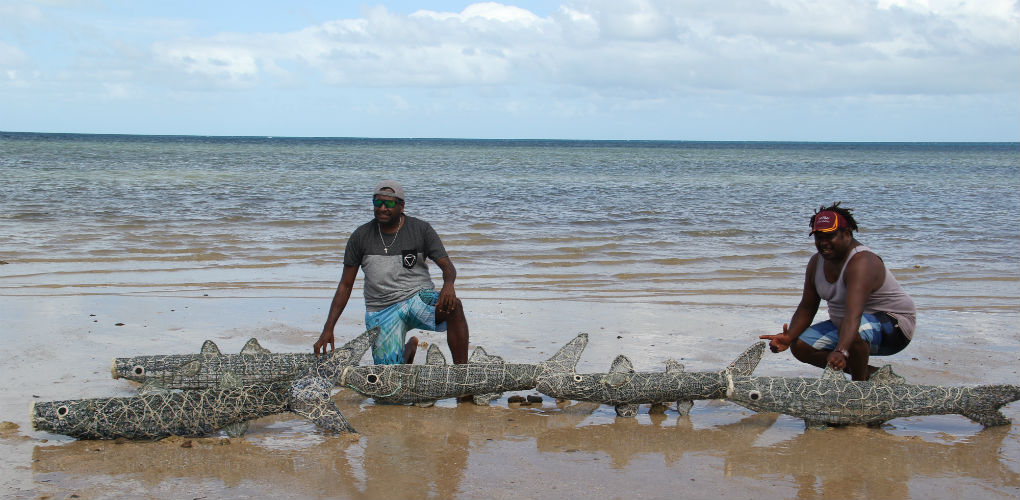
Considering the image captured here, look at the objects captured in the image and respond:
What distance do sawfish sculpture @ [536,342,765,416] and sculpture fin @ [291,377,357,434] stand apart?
110cm

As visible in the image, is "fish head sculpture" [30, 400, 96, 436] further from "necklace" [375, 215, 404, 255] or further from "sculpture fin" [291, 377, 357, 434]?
"necklace" [375, 215, 404, 255]

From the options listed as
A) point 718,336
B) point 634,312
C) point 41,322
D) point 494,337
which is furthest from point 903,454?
point 41,322

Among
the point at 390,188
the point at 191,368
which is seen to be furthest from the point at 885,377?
the point at 191,368

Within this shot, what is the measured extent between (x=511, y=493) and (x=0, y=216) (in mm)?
15299

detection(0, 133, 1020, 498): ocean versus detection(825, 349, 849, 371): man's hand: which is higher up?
detection(825, 349, 849, 371): man's hand

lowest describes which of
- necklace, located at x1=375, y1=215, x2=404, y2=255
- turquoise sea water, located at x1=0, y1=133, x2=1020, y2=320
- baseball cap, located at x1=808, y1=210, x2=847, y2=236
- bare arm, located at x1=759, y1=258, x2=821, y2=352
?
turquoise sea water, located at x1=0, y1=133, x2=1020, y2=320

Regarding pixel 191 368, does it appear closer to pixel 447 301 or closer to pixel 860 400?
pixel 447 301

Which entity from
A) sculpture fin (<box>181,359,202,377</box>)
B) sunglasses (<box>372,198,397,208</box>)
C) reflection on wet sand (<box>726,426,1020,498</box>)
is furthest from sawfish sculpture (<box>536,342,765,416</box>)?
sculpture fin (<box>181,359,202,377</box>)

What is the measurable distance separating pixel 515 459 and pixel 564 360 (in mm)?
1026

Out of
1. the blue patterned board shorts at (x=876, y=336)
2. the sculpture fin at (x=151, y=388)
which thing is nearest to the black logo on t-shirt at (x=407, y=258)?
the sculpture fin at (x=151, y=388)

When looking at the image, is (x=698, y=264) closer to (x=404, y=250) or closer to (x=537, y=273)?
(x=537, y=273)

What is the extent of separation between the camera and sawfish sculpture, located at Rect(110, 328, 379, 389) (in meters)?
5.22

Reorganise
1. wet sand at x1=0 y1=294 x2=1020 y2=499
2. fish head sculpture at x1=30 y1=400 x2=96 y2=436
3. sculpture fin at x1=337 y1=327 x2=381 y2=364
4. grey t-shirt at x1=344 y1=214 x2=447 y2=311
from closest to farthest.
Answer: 1. wet sand at x1=0 y1=294 x2=1020 y2=499
2. fish head sculpture at x1=30 y1=400 x2=96 y2=436
3. sculpture fin at x1=337 y1=327 x2=381 y2=364
4. grey t-shirt at x1=344 y1=214 x2=447 y2=311

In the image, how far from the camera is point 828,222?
493 cm
